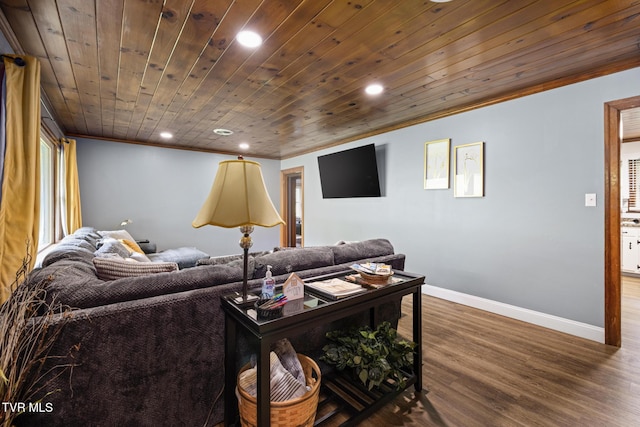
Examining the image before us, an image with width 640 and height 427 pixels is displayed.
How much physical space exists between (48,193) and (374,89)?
3968 mm

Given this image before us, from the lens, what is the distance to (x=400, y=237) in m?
3.97

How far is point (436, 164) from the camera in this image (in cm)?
349

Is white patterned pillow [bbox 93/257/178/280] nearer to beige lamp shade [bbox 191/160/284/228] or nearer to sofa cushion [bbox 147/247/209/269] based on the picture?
beige lamp shade [bbox 191/160/284/228]

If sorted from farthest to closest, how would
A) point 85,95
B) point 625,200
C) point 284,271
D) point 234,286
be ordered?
point 625,200 < point 85,95 < point 284,271 < point 234,286

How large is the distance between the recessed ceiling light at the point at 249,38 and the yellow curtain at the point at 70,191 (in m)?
3.32

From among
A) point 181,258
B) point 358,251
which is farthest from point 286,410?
point 181,258

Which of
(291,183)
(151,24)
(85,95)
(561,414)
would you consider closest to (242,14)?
(151,24)

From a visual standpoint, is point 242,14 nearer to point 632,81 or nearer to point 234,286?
point 234,286

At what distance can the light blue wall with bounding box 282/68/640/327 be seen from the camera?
95.6 inches

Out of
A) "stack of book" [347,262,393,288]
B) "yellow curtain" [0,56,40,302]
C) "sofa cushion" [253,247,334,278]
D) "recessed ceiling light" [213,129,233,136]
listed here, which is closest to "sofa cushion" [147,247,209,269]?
"recessed ceiling light" [213,129,233,136]

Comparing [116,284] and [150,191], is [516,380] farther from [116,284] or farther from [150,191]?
[150,191]

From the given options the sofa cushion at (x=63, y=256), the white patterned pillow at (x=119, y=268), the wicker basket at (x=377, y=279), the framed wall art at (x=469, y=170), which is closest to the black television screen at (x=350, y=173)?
the framed wall art at (x=469, y=170)

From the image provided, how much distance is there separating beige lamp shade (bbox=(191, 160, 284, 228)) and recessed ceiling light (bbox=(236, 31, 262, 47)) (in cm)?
100

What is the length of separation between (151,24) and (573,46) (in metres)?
2.80
